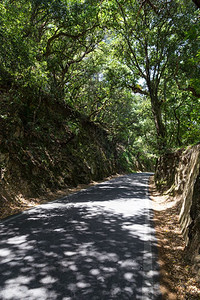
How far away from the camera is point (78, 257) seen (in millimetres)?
3684

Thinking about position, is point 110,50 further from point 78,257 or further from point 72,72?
point 78,257

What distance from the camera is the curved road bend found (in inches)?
110

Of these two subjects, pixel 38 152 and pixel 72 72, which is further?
pixel 72 72

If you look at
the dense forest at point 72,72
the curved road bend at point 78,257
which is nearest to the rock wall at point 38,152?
the dense forest at point 72,72

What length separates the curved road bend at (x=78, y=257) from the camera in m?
2.79

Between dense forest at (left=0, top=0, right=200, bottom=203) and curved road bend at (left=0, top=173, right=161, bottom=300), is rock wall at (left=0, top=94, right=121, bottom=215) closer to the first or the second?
dense forest at (left=0, top=0, right=200, bottom=203)

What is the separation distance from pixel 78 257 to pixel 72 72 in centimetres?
1570

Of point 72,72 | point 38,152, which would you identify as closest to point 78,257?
point 38,152

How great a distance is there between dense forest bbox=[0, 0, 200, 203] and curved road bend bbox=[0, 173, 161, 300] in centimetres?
311

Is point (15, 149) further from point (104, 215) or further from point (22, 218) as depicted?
point (104, 215)

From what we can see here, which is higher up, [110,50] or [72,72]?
[110,50]

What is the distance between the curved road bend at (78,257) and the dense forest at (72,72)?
3.11 metres

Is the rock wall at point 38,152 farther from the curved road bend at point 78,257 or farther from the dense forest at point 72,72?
the curved road bend at point 78,257

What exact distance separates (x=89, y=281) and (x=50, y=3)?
37.8 feet
